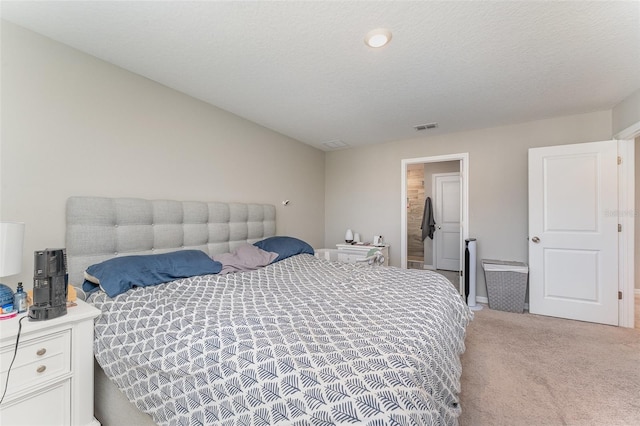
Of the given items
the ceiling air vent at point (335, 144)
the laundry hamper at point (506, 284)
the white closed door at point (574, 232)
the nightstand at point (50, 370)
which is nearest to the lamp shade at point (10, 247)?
the nightstand at point (50, 370)

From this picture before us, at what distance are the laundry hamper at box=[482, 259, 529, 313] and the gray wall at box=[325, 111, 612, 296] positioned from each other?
10.0 inches

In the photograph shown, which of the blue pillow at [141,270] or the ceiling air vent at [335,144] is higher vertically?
the ceiling air vent at [335,144]

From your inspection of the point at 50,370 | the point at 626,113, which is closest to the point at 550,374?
the point at 626,113

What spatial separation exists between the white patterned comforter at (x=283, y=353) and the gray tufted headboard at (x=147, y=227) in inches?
16.3

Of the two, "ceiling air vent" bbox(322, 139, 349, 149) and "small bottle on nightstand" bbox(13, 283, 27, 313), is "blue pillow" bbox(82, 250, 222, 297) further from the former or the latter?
"ceiling air vent" bbox(322, 139, 349, 149)

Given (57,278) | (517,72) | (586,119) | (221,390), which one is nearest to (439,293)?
(221,390)

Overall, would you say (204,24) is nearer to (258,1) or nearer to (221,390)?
(258,1)

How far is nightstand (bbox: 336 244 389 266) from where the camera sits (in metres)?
4.08

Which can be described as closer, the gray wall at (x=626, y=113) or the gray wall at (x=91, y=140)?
the gray wall at (x=91, y=140)

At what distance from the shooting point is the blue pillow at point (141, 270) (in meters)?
1.71

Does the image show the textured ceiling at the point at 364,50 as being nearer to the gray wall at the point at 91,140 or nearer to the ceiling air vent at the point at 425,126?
the gray wall at the point at 91,140

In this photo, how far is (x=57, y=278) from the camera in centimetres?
140

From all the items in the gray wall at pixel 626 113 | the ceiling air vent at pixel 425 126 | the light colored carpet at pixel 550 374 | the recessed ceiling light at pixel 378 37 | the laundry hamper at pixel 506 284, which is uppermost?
the ceiling air vent at pixel 425 126

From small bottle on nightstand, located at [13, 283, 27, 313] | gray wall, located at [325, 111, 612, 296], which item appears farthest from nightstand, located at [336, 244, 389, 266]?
small bottle on nightstand, located at [13, 283, 27, 313]
